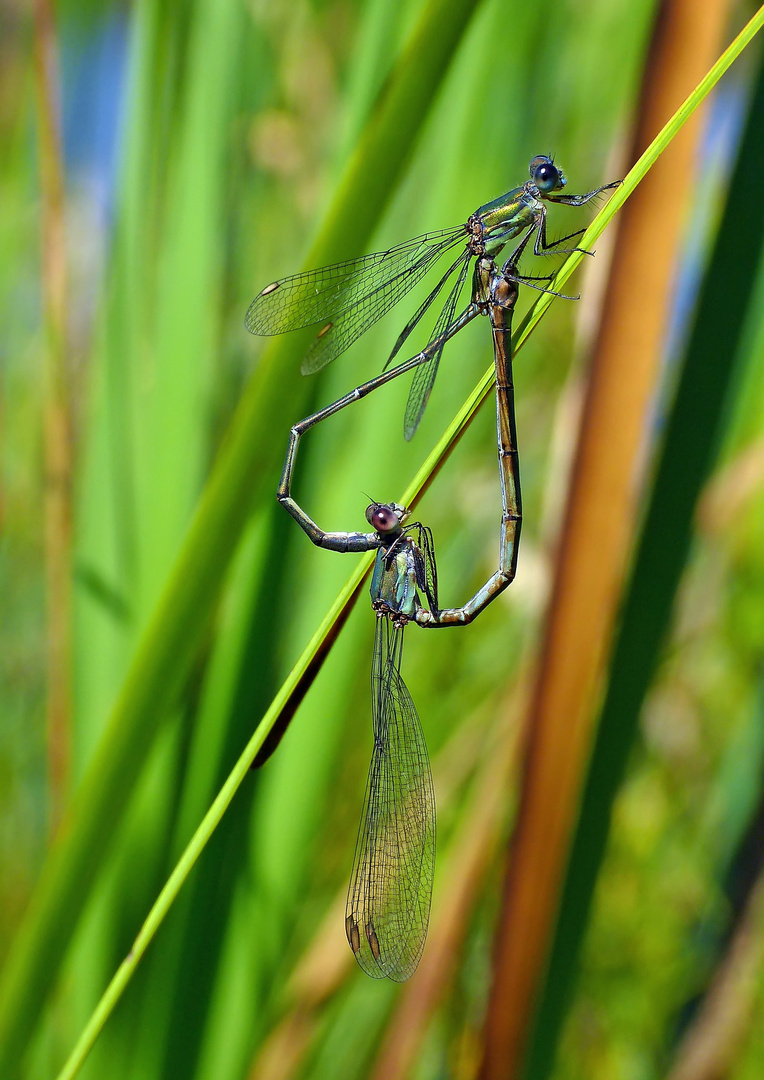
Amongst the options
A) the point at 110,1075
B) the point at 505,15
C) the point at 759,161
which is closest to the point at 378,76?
the point at 505,15

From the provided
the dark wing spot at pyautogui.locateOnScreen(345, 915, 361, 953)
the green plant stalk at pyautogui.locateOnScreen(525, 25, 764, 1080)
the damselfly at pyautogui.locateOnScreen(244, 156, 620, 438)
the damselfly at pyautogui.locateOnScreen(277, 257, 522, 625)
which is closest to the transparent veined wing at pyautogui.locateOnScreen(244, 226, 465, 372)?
the damselfly at pyautogui.locateOnScreen(244, 156, 620, 438)

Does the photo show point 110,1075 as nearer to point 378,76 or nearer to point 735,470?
point 378,76

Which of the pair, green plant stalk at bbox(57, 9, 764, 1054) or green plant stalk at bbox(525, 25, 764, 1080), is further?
green plant stalk at bbox(525, 25, 764, 1080)

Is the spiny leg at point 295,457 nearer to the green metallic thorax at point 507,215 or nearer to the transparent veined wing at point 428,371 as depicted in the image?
the transparent veined wing at point 428,371

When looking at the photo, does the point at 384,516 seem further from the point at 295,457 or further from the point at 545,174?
the point at 545,174

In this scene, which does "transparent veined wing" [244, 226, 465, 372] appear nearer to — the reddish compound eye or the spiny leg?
the spiny leg

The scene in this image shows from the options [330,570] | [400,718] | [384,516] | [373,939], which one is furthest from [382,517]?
[373,939]
